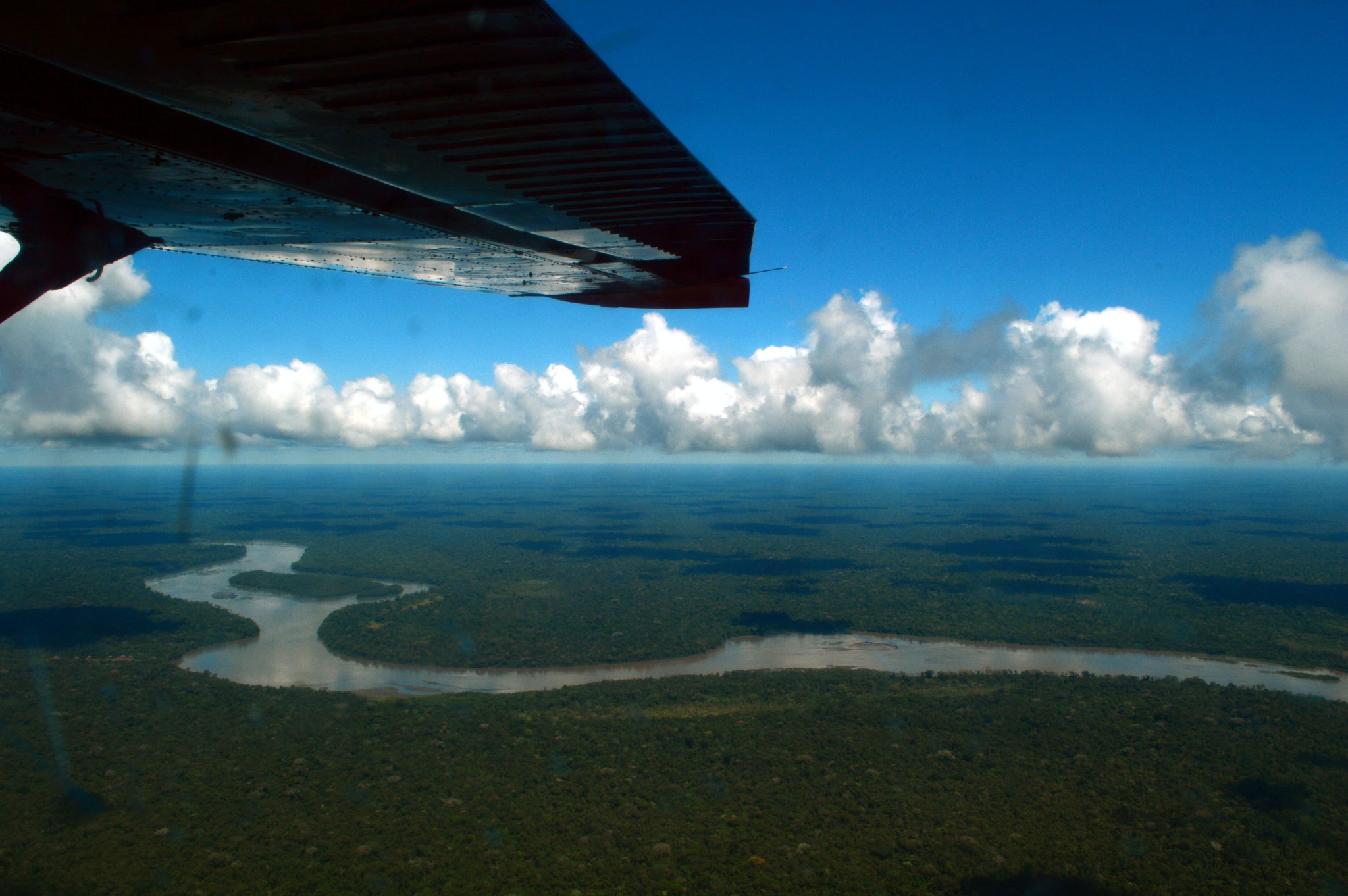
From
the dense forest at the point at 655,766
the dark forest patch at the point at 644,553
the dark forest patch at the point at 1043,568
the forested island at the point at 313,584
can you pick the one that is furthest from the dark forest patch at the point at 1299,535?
the forested island at the point at 313,584

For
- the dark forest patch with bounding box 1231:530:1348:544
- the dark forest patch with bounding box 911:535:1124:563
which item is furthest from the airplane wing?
the dark forest patch with bounding box 1231:530:1348:544

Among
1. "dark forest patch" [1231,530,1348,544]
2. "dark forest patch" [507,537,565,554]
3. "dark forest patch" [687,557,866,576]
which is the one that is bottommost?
"dark forest patch" [507,537,565,554]

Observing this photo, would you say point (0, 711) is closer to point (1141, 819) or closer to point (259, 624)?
point (259, 624)

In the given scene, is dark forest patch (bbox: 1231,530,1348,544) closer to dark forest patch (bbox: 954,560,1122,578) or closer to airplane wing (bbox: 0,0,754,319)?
dark forest patch (bbox: 954,560,1122,578)

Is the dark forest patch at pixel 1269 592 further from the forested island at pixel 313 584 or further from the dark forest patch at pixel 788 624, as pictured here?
the forested island at pixel 313 584

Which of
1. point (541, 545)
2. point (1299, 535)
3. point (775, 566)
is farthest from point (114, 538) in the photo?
point (1299, 535)

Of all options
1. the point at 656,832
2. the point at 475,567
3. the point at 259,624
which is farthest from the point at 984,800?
the point at 475,567
